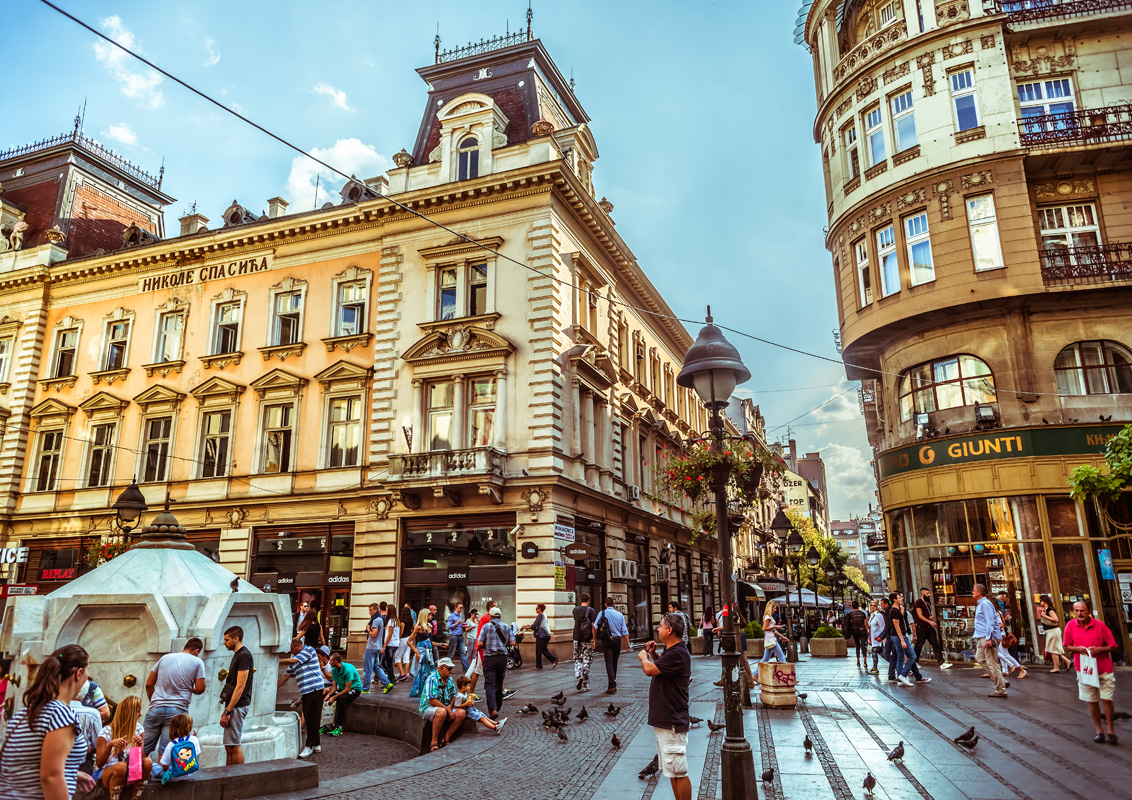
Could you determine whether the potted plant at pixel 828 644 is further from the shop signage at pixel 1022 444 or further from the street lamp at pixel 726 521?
the street lamp at pixel 726 521

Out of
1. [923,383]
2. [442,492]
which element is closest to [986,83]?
[923,383]

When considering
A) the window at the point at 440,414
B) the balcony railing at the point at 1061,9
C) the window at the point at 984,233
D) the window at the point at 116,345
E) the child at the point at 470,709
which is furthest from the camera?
the window at the point at 116,345

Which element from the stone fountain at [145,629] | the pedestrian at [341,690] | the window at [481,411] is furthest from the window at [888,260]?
the stone fountain at [145,629]

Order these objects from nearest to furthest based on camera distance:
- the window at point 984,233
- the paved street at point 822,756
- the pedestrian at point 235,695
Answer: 1. the paved street at point 822,756
2. the pedestrian at point 235,695
3. the window at point 984,233

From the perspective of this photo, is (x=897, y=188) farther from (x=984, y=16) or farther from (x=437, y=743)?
(x=437, y=743)

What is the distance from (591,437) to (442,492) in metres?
6.35

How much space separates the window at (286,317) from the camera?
96.1 ft

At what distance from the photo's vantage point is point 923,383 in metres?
22.9

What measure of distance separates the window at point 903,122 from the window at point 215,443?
25.2m

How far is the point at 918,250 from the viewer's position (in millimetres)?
22984

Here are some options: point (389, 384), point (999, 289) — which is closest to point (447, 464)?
point (389, 384)

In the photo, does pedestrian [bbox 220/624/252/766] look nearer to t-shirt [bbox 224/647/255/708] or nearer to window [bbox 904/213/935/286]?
t-shirt [bbox 224/647/255/708]

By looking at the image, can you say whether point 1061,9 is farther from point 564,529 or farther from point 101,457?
point 101,457

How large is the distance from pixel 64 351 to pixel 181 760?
31.9 metres
